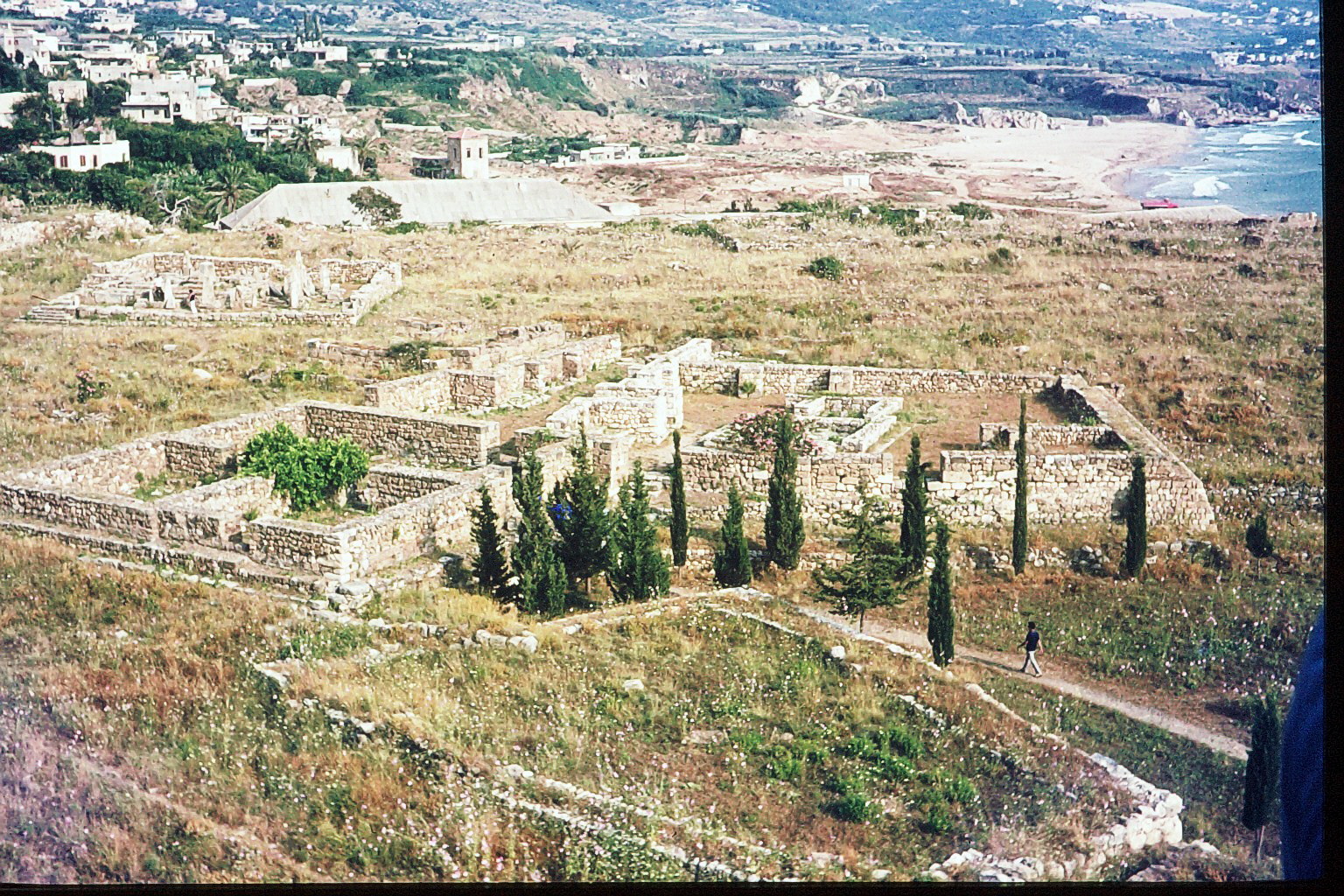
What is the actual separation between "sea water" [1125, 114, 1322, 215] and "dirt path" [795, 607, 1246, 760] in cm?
231

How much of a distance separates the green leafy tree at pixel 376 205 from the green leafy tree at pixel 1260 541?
5.52 m

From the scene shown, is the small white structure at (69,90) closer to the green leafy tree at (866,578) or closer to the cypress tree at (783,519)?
the cypress tree at (783,519)

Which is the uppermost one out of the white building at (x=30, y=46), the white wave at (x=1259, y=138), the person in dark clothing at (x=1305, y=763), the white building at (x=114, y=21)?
the white building at (x=114, y=21)

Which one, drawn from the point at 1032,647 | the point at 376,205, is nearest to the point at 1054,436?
the point at 1032,647

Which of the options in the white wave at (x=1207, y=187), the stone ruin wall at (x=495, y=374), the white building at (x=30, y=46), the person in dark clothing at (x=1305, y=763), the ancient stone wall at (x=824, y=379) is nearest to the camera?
the person in dark clothing at (x=1305, y=763)

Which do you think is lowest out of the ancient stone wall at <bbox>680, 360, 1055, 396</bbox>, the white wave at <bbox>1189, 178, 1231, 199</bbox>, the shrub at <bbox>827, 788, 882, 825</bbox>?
the shrub at <bbox>827, 788, 882, 825</bbox>

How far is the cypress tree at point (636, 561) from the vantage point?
6.21 m

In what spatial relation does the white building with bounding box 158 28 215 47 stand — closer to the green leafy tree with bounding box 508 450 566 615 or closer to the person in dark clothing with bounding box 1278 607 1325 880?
the green leafy tree with bounding box 508 450 566 615

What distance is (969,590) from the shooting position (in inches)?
252

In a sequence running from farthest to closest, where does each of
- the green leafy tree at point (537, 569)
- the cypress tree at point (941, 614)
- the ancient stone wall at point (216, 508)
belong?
the ancient stone wall at point (216, 508) → the green leafy tree at point (537, 569) → the cypress tree at point (941, 614)

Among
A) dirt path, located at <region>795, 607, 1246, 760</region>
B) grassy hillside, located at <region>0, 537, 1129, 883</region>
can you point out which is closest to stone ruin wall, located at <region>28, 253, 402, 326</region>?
grassy hillside, located at <region>0, 537, 1129, 883</region>

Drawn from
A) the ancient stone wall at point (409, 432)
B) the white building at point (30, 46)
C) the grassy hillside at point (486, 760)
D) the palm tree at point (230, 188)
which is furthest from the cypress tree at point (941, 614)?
the white building at point (30, 46)

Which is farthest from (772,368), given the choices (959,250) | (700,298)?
(959,250)

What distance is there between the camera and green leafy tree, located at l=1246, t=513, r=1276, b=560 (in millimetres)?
6414
